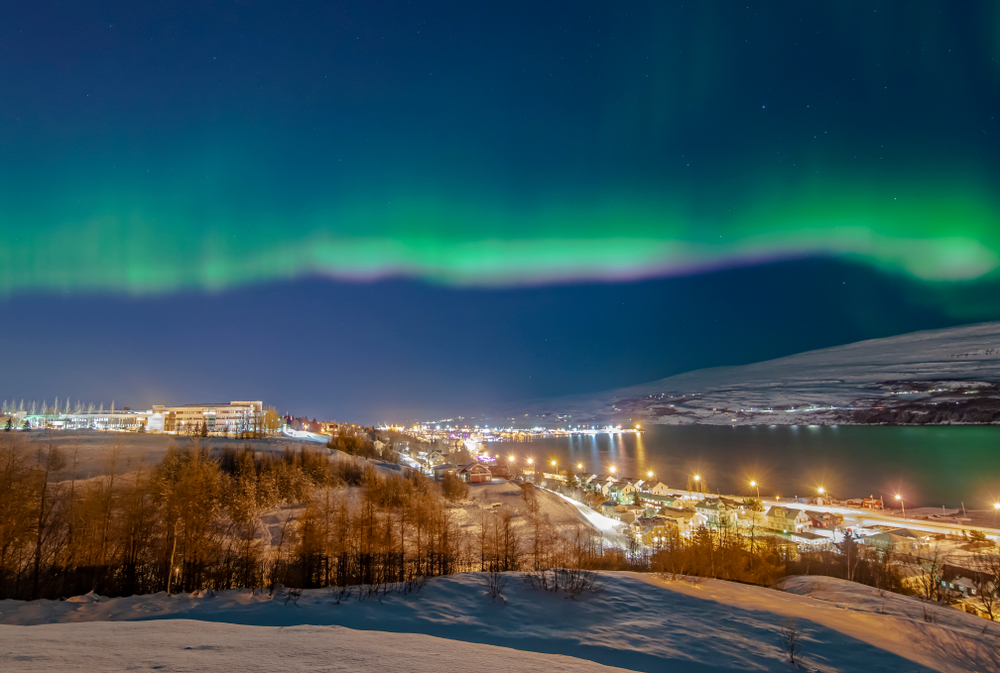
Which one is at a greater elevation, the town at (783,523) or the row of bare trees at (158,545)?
the row of bare trees at (158,545)

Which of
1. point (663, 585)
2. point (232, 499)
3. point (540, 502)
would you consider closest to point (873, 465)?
point (540, 502)

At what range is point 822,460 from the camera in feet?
→ 178

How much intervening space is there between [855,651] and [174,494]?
12641 millimetres

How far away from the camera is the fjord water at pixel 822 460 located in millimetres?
40125

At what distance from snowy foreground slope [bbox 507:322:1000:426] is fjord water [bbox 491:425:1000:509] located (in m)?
4.07

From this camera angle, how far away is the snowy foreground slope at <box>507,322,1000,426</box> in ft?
258

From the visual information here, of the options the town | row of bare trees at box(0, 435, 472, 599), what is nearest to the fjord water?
the town

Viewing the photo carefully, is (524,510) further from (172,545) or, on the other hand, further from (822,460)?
(822,460)

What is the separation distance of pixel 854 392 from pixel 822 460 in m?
50.5

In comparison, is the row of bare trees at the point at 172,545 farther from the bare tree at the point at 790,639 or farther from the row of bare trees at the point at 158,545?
the bare tree at the point at 790,639

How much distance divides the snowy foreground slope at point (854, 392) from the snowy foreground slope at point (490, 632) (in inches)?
3832

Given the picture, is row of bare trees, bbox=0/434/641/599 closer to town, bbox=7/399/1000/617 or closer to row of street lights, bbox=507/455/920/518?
town, bbox=7/399/1000/617

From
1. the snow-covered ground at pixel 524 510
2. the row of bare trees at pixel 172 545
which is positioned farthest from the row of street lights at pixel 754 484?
the row of bare trees at pixel 172 545

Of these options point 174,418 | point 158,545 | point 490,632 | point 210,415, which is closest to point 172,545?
point 158,545
